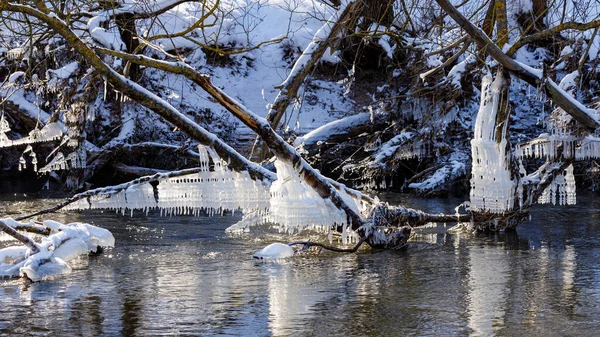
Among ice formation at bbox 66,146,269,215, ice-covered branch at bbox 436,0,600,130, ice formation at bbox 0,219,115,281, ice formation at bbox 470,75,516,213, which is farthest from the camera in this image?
ice formation at bbox 470,75,516,213

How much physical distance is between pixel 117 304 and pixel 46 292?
3.02 feet

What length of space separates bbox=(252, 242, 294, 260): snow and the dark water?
7.2 inches

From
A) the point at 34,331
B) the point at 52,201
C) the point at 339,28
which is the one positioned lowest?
the point at 34,331

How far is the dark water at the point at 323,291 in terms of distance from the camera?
24.5 feet

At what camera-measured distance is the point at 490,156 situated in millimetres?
12008

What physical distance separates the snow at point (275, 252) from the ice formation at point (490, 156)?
9.98 feet

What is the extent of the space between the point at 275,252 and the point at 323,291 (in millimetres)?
2029

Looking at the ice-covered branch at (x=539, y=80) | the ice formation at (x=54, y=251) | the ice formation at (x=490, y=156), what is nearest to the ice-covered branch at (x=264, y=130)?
the ice formation at (x=490, y=156)

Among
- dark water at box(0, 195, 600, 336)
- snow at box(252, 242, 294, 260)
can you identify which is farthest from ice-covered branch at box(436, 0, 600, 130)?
snow at box(252, 242, 294, 260)

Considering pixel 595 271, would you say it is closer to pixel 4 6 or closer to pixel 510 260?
pixel 510 260

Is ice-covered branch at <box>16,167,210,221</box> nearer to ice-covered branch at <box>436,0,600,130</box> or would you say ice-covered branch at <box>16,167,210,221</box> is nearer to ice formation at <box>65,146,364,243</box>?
ice formation at <box>65,146,364,243</box>

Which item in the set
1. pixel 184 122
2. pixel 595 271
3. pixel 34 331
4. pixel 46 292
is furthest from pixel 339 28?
pixel 34 331

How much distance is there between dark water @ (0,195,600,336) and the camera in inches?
294

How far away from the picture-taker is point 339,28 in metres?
13.4
